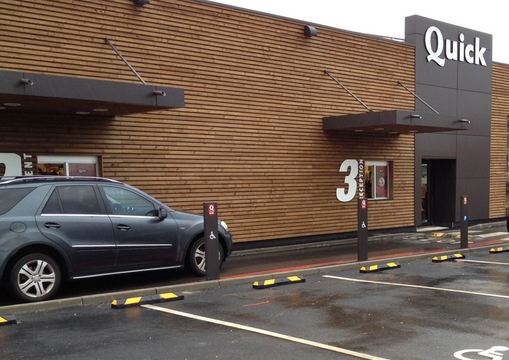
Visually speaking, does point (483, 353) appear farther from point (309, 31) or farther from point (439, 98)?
point (439, 98)

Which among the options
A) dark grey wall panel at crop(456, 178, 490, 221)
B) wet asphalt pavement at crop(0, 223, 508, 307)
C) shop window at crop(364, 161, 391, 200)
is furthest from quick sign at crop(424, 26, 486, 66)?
wet asphalt pavement at crop(0, 223, 508, 307)

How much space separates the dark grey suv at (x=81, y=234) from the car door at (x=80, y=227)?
0.5 inches

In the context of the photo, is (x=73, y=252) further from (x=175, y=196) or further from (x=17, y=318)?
(x=175, y=196)

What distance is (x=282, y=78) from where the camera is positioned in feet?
44.2

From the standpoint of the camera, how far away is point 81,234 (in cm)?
782

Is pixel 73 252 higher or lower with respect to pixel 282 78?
lower

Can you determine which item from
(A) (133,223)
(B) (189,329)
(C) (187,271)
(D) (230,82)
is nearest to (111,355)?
(B) (189,329)

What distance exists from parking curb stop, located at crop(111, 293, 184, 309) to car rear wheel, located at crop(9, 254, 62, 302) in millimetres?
883

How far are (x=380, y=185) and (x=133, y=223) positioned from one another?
31.0ft

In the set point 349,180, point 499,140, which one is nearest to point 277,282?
point 349,180

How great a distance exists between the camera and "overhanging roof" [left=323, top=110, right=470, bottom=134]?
498 inches

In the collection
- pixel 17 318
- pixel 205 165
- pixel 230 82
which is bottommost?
pixel 17 318

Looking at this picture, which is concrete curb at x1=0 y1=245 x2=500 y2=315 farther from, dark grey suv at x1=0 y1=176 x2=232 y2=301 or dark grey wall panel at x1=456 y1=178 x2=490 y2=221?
dark grey wall panel at x1=456 y1=178 x2=490 y2=221

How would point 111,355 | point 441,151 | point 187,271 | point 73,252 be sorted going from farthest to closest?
point 441,151
point 187,271
point 73,252
point 111,355
